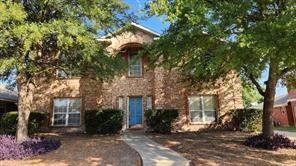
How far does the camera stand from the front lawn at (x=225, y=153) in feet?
37.5

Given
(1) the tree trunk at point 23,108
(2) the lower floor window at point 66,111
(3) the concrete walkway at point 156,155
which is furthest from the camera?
(2) the lower floor window at point 66,111

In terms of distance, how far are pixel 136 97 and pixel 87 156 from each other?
10.3 m

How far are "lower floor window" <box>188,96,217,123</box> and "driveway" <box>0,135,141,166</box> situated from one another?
27.5 feet

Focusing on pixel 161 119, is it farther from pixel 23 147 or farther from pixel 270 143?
Result: pixel 23 147

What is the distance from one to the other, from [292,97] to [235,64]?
98.7 feet

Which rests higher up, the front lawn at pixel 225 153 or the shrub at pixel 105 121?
the shrub at pixel 105 121

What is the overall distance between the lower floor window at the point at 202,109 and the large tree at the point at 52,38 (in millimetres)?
8653

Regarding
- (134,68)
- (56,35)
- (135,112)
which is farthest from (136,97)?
(56,35)

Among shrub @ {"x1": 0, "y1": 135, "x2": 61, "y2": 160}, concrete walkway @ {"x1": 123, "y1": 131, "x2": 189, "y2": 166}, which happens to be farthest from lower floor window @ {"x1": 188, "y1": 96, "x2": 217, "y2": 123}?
shrub @ {"x1": 0, "y1": 135, "x2": 61, "y2": 160}

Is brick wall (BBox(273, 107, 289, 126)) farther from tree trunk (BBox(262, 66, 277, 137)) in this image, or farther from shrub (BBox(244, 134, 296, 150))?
shrub (BBox(244, 134, 296, 150))

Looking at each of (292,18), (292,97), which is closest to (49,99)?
(292,18)

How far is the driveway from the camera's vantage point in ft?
37.3

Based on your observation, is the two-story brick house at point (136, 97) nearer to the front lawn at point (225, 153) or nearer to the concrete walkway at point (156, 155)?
the front lawn at point (225, 153)

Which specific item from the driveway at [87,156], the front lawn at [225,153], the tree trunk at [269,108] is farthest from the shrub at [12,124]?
the tree trunk at [269,108]
